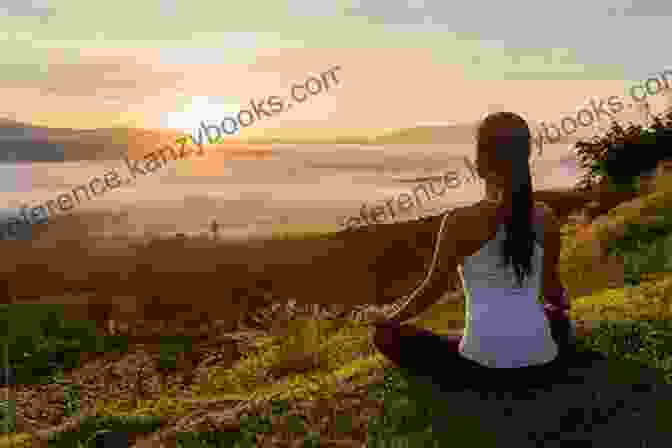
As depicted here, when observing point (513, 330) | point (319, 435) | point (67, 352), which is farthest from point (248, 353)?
point (513, 330)

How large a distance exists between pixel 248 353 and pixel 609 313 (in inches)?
217

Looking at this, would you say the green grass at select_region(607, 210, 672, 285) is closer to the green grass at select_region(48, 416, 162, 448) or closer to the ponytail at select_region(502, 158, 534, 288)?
the ponytail at select_region(502, 158, 534, 288)

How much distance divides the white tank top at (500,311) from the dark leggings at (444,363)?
0.10m

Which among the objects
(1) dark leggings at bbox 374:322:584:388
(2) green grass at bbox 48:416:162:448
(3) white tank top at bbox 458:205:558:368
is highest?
(3) white tank top at bbox 458:205:558:368

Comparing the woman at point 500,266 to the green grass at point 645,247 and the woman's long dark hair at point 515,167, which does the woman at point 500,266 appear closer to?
the woman's long dark hair at point 515,167

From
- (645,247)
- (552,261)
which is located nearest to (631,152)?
(645,247)

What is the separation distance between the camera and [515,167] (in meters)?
4.52

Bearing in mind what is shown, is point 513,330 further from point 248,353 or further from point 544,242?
point 248,353

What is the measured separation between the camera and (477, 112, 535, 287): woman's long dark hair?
4488 mm

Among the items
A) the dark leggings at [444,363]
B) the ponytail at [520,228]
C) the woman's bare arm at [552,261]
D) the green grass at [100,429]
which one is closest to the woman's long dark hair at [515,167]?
the ponytail at [520,228]

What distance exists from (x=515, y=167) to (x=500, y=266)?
1.91 ft

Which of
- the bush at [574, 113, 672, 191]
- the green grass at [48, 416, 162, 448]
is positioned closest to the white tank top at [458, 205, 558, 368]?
the green grass at [48, 416, 162, 448]

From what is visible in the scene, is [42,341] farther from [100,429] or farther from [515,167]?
[515,167]

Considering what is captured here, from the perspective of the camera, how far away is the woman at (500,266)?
4535mm
